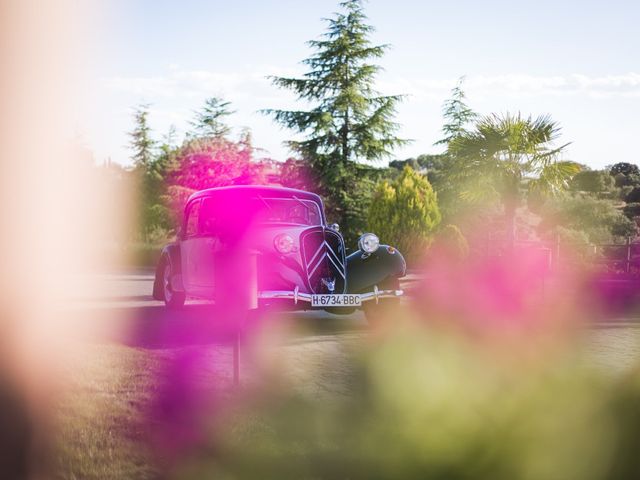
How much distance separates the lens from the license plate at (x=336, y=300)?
10125 mm

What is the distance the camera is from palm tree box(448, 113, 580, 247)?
86.1ft

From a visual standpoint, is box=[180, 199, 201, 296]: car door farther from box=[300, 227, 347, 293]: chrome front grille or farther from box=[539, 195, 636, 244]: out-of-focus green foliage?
box=[539, 195, 636, 244]: out-of-focus green foliage

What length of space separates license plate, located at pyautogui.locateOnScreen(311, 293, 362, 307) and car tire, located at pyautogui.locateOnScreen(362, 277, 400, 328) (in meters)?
0.76

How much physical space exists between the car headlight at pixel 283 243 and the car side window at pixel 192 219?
83.5 inches

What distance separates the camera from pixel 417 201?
97.2 ft

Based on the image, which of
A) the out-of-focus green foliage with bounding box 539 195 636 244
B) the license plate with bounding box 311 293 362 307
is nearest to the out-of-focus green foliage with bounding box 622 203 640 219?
the out-of-focus green foliage with bounding box 539 195 636 244

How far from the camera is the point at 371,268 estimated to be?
36.7 ft

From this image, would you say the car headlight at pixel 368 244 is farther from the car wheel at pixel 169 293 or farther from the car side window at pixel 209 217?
the car wheel at pixel 169 293

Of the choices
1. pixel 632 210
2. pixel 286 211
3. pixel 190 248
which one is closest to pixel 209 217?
pixel 190 248

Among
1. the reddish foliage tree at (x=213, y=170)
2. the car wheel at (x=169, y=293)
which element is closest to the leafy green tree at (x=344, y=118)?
the reddish foliage tree at (x=213, y=170)

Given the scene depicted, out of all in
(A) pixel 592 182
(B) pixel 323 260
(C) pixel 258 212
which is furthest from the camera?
(A) pixel 592 182

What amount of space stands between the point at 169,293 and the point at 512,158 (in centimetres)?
1689

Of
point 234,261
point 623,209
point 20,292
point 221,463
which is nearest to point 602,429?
point 221,463

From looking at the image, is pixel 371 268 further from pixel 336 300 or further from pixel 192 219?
pixel 192 219
